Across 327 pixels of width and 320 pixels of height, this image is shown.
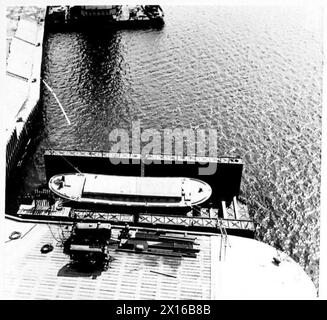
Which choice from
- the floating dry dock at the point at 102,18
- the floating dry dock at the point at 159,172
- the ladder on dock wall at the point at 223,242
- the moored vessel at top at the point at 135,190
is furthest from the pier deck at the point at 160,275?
the floating dry dock at the point at 102,18

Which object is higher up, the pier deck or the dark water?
the dark water

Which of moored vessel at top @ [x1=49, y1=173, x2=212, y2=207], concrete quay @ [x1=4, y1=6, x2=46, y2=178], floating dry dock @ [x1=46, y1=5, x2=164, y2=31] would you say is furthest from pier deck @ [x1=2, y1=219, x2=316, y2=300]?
floating dry dock @ [x1=46, y1=5, x2=164, y2=31]

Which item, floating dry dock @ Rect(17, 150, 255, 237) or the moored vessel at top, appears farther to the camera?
floating dry dock @ Rect(17, 150, 255, 237)

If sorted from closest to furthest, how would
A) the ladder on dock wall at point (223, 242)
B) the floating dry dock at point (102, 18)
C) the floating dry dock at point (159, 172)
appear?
1. the ladder on dock wall at point (223, 242)
2. the floating dry dock at point (159, 172)
3. the floating dry dock at point (102, 18)

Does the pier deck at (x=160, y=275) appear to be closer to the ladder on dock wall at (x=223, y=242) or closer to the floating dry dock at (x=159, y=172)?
the ladder on dock wall at (x=223, y=242)

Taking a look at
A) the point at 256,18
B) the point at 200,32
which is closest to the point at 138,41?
the point at 200,32

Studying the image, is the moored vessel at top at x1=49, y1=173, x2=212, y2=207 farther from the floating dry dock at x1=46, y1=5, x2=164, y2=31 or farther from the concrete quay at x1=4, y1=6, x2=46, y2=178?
the floating dry dock at x1=46, y1=5, x2=164, y2=31
